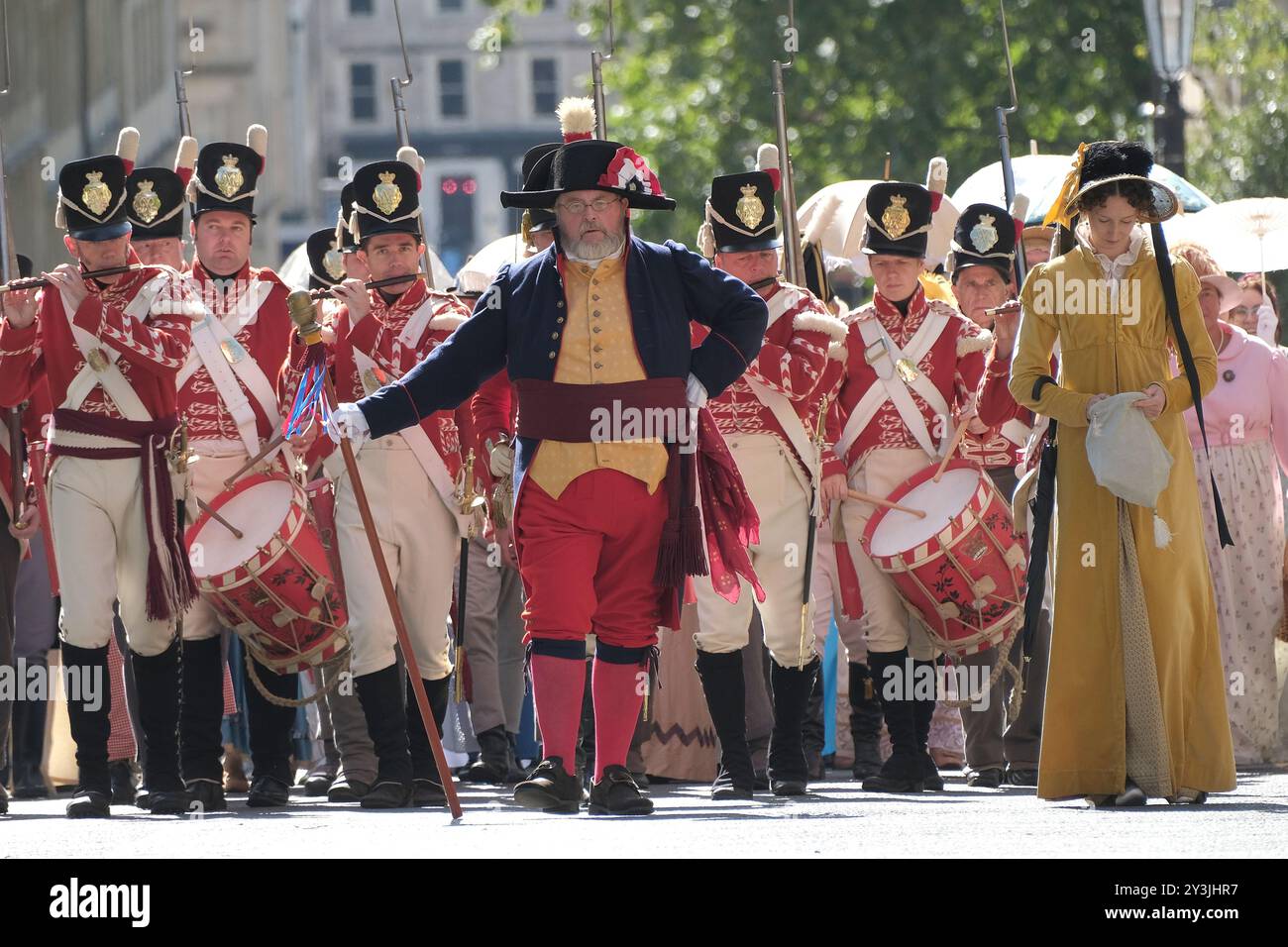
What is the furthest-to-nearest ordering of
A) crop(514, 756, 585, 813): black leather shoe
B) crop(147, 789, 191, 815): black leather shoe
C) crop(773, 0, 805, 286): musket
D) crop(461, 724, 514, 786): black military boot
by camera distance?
crop(461, 724, 514, 786): black military boot, crop(773, 0, 805, 286): musket, crop(147, 789, 191, 815): black leather shoe, crop(514, 756, 585, 813): black leather shoe

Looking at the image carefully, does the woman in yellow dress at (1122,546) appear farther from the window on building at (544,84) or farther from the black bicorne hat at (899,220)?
the window on building at (544,84)

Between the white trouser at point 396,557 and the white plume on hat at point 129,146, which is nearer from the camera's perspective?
the white trouser at point 396,557

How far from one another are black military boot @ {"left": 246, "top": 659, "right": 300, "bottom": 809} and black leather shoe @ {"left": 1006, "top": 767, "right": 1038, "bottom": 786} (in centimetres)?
283

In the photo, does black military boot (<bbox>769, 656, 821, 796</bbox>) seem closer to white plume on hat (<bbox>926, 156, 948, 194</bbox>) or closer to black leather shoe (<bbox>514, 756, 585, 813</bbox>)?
black leather shoe (<bbox>514, 756, 585, 813</bbox>)

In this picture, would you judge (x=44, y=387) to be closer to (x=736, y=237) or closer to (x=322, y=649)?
(x=322, y=649)

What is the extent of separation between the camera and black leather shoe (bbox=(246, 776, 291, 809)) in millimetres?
10602

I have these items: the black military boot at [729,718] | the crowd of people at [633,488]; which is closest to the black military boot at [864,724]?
the crowd of people at [633,488]

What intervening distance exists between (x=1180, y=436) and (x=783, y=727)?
1.94 meters

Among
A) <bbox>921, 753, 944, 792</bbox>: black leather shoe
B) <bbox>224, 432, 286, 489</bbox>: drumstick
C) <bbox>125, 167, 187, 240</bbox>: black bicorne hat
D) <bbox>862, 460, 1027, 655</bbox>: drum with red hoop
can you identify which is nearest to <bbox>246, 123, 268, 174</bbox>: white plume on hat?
<bbox>125, 167, 187, 240</bbox>: black bicorne hat

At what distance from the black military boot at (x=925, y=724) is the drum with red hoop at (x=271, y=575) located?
2.21 m

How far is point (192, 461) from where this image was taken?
1073 cm

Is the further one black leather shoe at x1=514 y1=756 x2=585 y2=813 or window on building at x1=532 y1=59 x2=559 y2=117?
window on building at x1=532 y1=59 x2=559 y2=117

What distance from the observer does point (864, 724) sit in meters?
11.9

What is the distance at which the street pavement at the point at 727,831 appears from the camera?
741 centimetres
